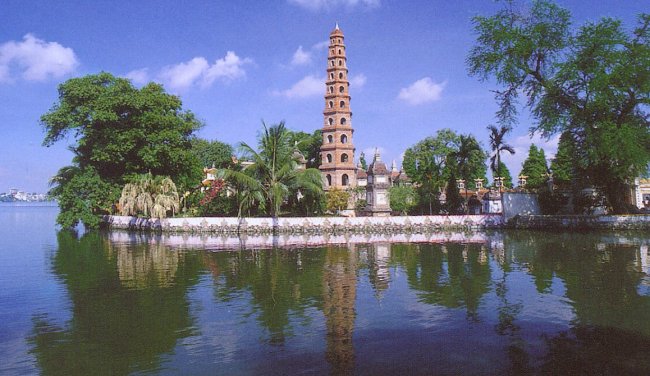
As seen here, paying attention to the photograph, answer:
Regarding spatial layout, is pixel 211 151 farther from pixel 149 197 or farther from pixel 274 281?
pixel 274 281

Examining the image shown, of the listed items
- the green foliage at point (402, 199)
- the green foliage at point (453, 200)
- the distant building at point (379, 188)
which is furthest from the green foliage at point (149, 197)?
the green foliage at point (453, 200)

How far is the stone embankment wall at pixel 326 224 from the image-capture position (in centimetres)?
3600

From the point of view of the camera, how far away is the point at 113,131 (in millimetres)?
38719

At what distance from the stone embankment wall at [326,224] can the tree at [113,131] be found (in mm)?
6156

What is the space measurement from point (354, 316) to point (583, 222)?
30.4 meters

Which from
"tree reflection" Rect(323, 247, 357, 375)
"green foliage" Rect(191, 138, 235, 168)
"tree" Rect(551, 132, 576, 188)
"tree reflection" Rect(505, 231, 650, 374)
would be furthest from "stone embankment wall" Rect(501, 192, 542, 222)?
"green foliage" Rect(191, 138, 235, 168)

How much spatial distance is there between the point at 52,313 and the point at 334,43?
5131 centimetres

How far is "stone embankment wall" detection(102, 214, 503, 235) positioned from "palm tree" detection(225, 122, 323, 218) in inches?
54.0

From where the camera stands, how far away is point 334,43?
58.2m

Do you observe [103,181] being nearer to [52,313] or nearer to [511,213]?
[52,313]

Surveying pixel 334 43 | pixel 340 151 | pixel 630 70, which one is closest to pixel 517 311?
pixel 630 70

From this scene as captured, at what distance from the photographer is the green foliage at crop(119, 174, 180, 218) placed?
37.3 m

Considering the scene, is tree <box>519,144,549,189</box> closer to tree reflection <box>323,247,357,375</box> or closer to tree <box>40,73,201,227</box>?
tree <box>40,73,201,227</box>

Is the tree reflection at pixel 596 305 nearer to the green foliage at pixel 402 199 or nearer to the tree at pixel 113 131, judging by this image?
the green foliage at pixel 402 199
